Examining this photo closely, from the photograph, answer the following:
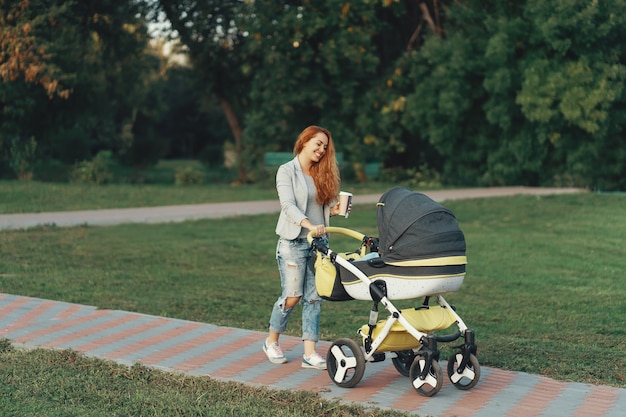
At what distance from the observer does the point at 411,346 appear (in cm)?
630

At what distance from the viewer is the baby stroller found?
6.00 m

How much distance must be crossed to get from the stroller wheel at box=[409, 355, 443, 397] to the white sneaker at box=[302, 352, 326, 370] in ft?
2.80

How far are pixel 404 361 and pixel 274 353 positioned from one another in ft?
2.99

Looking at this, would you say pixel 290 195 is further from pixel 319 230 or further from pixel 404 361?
pixel 404 361

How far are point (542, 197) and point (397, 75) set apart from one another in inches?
331

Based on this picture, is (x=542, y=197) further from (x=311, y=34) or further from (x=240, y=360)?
(x=240, y=360)

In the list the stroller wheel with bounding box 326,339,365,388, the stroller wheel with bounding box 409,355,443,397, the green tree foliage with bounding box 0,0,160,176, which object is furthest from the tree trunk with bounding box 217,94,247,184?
the stroller wheel with bounding box 409,355,443,397

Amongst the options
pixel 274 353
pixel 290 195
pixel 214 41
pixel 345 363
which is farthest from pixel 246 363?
pixel 214 41

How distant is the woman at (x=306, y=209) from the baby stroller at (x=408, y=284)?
11.6 inches

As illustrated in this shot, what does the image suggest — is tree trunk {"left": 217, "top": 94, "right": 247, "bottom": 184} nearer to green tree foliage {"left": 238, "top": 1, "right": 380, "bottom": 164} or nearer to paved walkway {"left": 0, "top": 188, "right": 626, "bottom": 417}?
green tree foliage {"left": 238, "top": 1, "right": 380, "bottom": 164}

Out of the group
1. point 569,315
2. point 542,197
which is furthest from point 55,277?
point 542,197

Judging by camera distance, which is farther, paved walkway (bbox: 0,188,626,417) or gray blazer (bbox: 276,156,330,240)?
gray blazer (bbox: 276,156,330,240)

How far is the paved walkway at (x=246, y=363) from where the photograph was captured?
5.95 meters

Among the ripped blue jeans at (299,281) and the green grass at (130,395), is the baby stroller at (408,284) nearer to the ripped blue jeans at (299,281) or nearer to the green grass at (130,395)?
the ripped blue jeans at (299,281)
